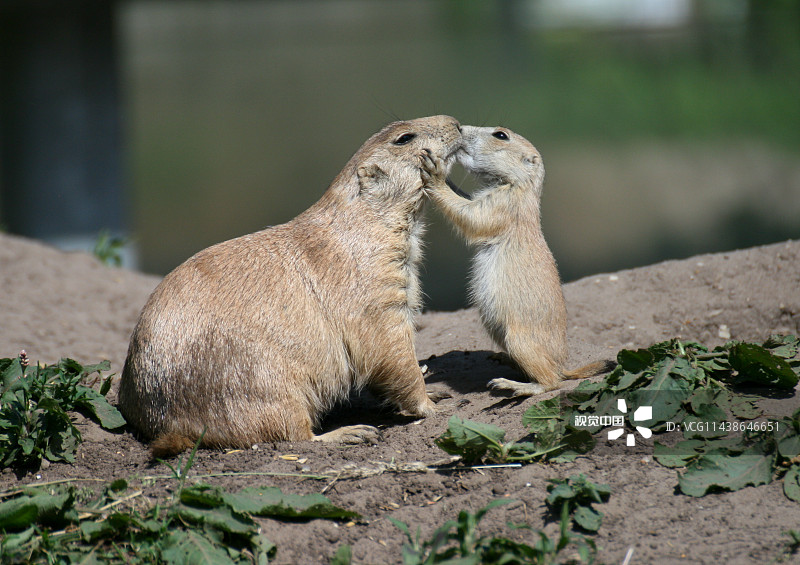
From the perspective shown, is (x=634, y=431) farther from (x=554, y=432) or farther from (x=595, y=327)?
(x=595, y=327)

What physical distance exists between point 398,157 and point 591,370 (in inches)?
66.9

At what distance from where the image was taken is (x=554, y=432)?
3.57 meters

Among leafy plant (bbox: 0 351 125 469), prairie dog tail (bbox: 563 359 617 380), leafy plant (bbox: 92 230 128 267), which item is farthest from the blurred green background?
leafy plant (bbox: 0 351 125 469)

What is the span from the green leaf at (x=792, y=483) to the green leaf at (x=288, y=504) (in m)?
1.73

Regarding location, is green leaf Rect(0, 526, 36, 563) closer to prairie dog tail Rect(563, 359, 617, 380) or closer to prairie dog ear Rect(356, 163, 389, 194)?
prairie dog ear Rect(356, 163, 389, 194)

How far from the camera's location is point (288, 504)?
3.13 meters

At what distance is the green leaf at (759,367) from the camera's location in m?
3.73

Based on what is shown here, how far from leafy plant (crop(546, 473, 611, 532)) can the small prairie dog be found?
1.25 meters

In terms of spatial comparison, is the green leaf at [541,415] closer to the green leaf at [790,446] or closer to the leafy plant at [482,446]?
the leafy plant at [482,446]

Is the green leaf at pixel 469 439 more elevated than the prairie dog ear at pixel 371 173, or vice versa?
the prairie dog ear at pixel 371 173

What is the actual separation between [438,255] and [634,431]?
10381mm

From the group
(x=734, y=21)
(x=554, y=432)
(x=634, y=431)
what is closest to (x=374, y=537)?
(x=554, y=432)
